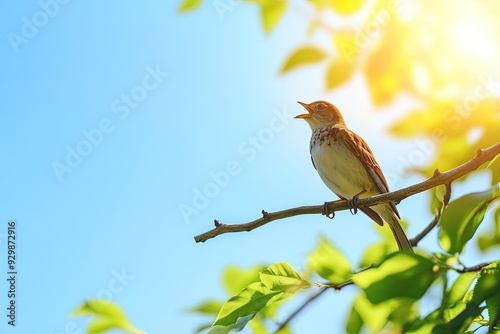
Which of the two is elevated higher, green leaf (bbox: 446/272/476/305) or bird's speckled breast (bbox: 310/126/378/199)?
bird's speckled breast (bbox: 310/126/378/199)

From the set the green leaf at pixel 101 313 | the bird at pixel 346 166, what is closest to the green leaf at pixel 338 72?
the green leaf at pixel 101 313

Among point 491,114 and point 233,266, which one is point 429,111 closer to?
point 491,114

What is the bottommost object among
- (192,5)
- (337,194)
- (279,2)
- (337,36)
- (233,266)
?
(337,194)

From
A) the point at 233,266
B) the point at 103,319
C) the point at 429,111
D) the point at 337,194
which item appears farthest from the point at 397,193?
the point at 337,194

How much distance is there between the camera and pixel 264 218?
1.70 m

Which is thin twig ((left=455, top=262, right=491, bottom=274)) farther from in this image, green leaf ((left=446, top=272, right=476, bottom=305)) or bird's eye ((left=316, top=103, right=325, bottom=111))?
bird's eye ((left=316, top=103, right=325, bottom=111))

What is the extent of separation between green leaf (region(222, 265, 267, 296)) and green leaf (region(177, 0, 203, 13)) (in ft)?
2.56

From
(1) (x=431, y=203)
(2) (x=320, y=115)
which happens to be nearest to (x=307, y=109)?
(2) (x=320, y=115)

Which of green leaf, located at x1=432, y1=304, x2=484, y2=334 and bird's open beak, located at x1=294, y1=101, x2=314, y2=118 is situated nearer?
green leaf, located at x1=432, y1=304, x2=484, y2=334

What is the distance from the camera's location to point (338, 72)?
1533mm

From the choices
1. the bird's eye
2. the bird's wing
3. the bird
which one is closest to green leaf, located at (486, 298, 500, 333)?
the bird

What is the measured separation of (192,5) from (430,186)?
2.82 feet

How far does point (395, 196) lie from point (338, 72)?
41 centimetres

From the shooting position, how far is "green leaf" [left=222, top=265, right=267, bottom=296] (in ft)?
5.21
